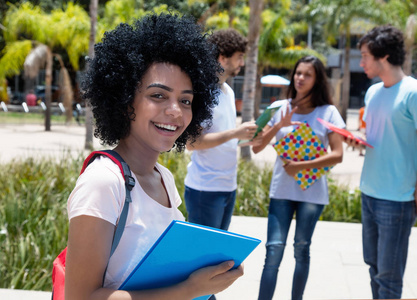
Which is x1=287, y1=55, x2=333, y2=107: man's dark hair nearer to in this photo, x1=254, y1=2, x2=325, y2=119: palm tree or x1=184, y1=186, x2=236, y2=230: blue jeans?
x1=184, y1=186, x2=236, y2=230: blue jeans

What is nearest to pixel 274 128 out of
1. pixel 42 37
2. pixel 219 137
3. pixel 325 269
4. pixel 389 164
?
pixel 219 137

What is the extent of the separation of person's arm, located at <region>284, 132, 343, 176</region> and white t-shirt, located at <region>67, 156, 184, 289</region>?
2099mm

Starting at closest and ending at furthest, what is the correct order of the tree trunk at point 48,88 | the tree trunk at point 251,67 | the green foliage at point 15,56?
1. the tree trunk at point 251,67
2. the tree trunk at point 48,88
3. the green foliage at point 15,56

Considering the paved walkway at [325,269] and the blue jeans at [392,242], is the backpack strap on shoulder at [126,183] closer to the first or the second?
the blue jeans at [392,242]

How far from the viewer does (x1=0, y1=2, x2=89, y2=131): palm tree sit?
21.6m

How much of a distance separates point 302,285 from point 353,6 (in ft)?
81.0

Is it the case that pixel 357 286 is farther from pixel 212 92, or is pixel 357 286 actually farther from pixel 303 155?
pixel 212 92

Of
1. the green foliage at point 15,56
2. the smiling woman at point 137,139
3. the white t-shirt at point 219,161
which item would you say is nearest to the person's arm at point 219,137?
the white t-shirt at point 219,161

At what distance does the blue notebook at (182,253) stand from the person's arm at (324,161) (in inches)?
83.9

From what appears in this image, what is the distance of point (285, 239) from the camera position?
345 centimetres

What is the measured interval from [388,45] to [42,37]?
2065 cm

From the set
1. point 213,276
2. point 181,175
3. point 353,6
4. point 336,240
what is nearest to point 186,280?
point 213,276

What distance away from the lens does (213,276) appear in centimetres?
138

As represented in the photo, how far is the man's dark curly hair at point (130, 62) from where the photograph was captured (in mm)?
1579
